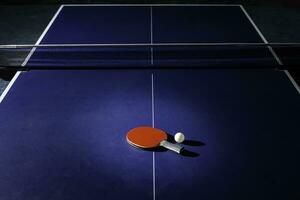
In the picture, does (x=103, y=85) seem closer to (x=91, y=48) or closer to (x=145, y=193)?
(x=91, y=48)

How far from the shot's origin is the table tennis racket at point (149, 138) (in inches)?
195

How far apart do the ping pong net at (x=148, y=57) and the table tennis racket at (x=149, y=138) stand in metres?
2.34

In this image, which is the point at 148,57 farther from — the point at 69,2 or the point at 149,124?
the point at 69,2

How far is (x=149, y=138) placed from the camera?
5.12m

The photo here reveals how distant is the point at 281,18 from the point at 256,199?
27.6 feet

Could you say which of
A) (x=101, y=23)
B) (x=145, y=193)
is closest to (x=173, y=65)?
(x=101, y=23)

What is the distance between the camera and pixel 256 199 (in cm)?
436

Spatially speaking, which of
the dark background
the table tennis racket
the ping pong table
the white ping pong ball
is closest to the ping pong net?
the ping pong table

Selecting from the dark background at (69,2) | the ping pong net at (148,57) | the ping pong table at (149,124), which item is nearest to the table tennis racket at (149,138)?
the ping pong table at (149,124)

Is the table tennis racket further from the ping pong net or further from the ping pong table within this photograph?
the ping pong net

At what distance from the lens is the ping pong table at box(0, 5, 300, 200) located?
4527 millimetres

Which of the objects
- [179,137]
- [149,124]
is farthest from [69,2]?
[179,137]

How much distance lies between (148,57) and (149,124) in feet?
8.55

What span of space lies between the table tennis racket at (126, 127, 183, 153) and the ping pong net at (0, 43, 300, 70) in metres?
2.34
